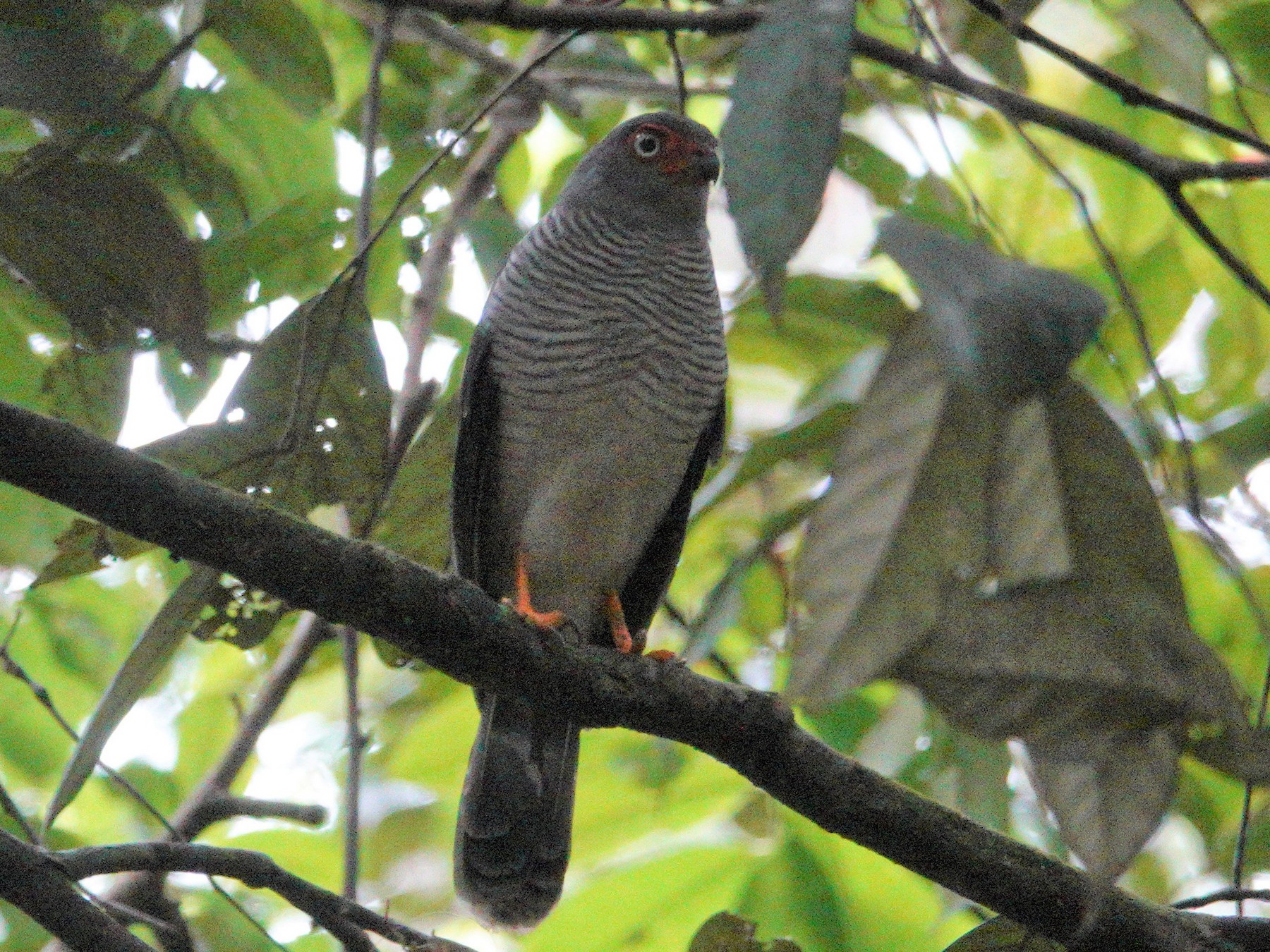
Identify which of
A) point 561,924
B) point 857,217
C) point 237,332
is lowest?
point 561,924

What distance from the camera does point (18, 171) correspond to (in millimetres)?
2148

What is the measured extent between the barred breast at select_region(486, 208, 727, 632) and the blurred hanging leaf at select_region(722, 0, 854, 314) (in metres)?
1.79

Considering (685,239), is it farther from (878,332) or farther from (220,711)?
(220,711)

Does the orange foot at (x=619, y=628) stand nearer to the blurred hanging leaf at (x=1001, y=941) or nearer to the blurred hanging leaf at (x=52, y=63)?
the blurred hanging leaf at (x=1001, y=941)

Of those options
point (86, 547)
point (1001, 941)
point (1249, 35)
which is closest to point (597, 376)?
point (86, 547)

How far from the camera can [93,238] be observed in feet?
7.00

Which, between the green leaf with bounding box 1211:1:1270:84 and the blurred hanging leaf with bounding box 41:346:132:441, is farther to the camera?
the green leaf with bounding box 1211:1:1270:84

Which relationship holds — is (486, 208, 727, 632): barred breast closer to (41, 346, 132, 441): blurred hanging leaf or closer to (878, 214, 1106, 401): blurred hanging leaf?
(41, 346, 132, 441): blurred hanging leaf

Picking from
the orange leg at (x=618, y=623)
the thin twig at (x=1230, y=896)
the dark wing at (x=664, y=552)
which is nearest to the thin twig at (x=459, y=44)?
the dark wing at (x=664, y=552)

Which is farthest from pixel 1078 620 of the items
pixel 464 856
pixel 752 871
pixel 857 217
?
pixel 857 217

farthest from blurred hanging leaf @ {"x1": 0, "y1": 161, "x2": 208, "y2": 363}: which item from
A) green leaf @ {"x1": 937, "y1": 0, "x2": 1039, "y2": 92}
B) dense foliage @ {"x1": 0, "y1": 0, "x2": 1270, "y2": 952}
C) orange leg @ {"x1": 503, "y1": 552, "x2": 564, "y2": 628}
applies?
green leaf @ {"x1": 937, "y1": 0, "x2": 1039, "y2": 92}

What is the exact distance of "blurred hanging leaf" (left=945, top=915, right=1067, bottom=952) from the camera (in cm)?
243

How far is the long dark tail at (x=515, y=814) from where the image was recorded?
11.1 feet

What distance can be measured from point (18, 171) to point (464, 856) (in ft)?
6.54
